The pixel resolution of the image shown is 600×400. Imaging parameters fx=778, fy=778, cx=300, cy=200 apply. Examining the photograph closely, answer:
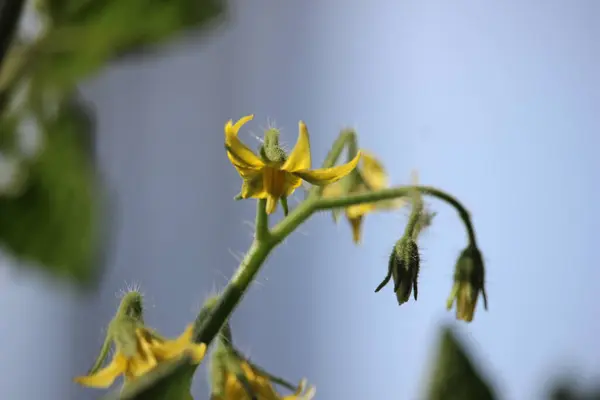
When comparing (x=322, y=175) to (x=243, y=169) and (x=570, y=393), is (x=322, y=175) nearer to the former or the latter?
(x=243, y=169)

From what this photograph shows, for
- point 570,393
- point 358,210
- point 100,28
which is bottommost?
point 570,393

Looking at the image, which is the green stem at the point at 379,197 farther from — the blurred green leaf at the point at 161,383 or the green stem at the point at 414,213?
the blurred green leaf at the point at 161,383

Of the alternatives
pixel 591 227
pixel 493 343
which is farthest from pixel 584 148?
pixel 493 343

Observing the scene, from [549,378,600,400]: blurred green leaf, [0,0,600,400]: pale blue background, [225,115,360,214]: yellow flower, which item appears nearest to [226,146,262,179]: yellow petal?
[225,115,360,214]: yellow flower

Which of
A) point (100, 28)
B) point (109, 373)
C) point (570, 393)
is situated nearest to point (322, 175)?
point (109, 373)

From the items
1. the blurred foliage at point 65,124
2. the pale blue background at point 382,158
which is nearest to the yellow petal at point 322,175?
the blurred foliage at point 65,124

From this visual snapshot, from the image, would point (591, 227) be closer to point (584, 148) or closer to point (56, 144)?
point (584, 148)
